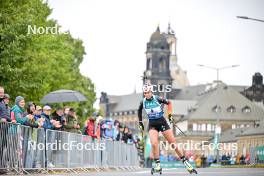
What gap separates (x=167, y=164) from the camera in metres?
74.6

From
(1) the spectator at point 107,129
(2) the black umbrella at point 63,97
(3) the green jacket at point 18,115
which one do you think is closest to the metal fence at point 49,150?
(3) the green jacket at point 18,115

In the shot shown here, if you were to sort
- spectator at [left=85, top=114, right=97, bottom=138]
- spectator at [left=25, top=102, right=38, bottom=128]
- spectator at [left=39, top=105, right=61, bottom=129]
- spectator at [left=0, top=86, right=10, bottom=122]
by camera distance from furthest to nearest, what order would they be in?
spectator at [left=85, top=114, right=97, bottom=138]
spectator at [left=39, top=105, right=61, bottom=129]
spectator at [left=25, top=102, right=38, bottom=128]
spectator at [left=0, top=86, right=10, bottom=122]

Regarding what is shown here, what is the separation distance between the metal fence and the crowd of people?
293 millimetres

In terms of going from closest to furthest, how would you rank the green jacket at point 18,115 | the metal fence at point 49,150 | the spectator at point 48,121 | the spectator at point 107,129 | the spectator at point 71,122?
the metal fence at point 49,150 → the green jacket at point 18,115 → the spectator at point 48,121 → the spectator at point 71,122 → the spectator at point 107,129

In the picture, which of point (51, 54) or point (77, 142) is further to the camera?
point (51, 54)

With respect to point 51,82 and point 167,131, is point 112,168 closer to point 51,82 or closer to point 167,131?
point 167,131

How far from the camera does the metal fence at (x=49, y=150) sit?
72.0 ft

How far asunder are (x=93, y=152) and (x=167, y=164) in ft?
151

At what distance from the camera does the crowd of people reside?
22672 mm

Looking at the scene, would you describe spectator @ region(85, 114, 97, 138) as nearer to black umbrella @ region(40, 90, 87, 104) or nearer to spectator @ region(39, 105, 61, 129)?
black umbrella @ region(40, 90, 87, 104)

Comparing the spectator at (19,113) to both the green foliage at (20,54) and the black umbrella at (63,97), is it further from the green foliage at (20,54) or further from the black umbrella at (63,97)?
the green foliage at (20,54)

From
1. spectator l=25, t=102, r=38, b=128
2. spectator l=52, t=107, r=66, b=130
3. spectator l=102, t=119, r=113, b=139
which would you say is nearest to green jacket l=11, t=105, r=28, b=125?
spectator l=25, t=102, r=38, b=128

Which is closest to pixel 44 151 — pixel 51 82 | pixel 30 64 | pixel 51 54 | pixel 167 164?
pixel 30 64

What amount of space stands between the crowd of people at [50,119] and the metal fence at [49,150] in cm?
29
